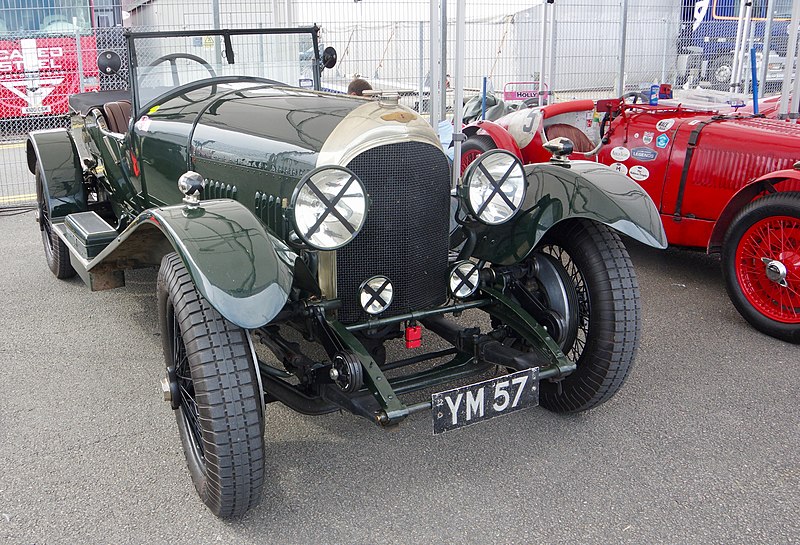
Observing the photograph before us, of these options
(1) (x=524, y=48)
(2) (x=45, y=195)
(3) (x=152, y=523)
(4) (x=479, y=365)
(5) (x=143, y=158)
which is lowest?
(3) (x=152, y=523)

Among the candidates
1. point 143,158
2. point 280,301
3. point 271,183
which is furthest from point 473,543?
point 143,158

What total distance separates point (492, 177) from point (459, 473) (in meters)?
1.07

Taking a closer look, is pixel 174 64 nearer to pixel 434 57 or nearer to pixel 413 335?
pixel 434 57

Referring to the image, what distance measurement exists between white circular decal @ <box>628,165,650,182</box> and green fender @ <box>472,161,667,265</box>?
73.1 inches

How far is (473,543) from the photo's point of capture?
2189mm

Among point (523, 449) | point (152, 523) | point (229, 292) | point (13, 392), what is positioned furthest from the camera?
point (13, 392)

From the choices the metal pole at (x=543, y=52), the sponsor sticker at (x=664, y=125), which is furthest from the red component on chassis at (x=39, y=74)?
the sponsor sticker at (x=664, y=125)

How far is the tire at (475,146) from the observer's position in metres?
5.75

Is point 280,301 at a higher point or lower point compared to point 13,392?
higher

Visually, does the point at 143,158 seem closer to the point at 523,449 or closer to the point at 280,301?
the point at 280,301

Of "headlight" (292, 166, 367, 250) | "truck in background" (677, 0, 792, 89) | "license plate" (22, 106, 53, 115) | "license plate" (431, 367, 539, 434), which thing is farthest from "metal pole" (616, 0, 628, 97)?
"license plate" (22, 106, 53, 115)

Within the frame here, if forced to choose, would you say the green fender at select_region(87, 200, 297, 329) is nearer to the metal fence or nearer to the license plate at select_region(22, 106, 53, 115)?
the metal fence

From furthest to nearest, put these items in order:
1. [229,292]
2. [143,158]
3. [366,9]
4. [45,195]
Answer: [366,9], [45,195], [143,158], [229,292]

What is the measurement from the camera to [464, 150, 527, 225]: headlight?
8.46ft
